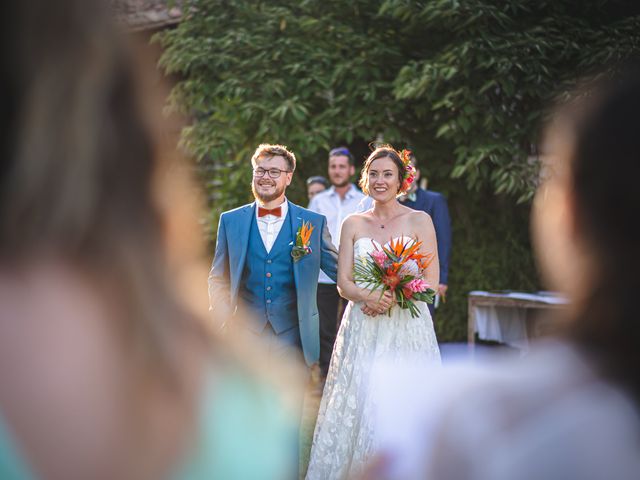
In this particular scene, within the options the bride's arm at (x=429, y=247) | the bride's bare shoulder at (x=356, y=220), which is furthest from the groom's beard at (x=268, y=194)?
the bride's arm at (x=429, y=247)

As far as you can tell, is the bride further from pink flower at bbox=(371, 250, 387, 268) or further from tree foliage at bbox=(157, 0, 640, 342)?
tree foliage at bbox=(157, 0, 640, 342)

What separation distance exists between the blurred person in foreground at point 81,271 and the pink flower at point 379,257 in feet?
14.9

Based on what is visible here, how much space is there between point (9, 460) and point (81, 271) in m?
0.26

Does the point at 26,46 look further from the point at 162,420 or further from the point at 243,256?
the point at 243,256

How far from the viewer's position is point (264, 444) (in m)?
1.19

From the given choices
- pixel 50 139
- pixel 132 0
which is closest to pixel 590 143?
pixel 50 139

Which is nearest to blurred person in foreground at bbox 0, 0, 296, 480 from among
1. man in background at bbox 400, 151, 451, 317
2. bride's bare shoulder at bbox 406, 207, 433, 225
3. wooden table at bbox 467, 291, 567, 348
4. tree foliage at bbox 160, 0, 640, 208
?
bride's bare shoulder at bbox 406, 207, 433, 225

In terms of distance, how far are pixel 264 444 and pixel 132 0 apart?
13862 mm

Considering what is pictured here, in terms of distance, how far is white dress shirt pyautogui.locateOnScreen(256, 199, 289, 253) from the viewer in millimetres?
5551

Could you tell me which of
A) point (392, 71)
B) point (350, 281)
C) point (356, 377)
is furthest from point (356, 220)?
point (392, 71)

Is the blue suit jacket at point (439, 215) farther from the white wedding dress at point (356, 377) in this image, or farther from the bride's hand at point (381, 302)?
the bride's hand at point (381, 302)

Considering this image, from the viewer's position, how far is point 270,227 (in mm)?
5609

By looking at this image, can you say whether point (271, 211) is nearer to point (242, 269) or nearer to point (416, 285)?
point (242, 269)

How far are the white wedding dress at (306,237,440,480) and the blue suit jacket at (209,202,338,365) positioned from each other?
321 mm
